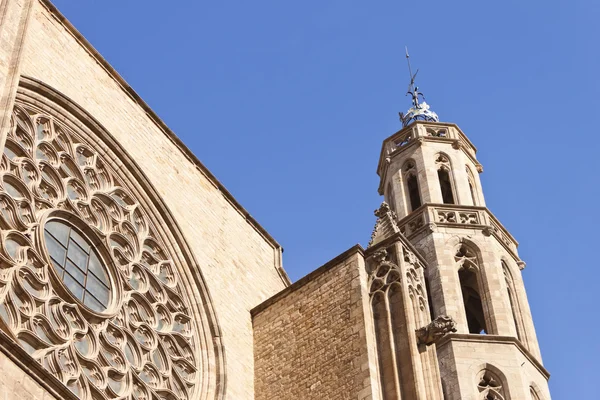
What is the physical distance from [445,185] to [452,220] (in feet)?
4.03

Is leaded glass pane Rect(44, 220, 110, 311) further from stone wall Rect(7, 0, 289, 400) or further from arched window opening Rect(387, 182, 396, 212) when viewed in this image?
arched window opening Rect(387, 182, 396, 212)

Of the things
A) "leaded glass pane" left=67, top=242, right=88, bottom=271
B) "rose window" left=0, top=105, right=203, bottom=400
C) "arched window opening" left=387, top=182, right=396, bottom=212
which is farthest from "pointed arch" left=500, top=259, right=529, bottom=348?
"leaded glass pane" left=67, top=242, right=88, bottom=271

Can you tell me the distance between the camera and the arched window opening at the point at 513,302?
14.9m

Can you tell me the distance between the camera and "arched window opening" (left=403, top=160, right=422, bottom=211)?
1663cm

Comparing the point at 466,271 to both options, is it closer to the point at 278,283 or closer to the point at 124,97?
the point at 278,283

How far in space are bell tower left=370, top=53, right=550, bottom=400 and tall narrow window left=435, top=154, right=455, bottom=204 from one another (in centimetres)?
1

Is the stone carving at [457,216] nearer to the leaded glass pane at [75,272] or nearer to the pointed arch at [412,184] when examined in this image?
the pointed arch at [412,184]

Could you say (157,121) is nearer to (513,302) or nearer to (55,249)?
(55,249)

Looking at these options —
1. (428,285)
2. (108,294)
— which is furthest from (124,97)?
(428,285)

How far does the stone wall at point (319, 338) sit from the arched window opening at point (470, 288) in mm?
3243

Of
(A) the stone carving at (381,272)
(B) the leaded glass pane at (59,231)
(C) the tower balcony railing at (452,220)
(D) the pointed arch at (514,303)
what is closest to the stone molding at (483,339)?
(D) the pointed arch at (514,303)

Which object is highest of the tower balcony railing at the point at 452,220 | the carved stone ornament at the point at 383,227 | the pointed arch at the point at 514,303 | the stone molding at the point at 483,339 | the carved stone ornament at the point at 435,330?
the tower balcony railing at the point at 452,220

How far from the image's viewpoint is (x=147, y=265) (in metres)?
12.2

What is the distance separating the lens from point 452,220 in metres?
15.9
